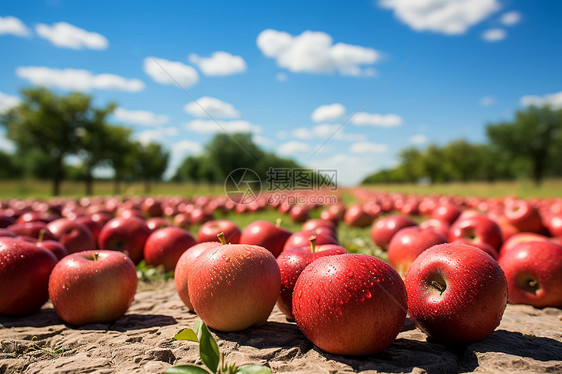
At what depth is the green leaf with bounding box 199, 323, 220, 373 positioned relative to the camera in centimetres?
223

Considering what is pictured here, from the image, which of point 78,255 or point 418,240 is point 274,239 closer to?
point 418,240

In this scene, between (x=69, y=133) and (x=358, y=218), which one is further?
(x=69, y=133)

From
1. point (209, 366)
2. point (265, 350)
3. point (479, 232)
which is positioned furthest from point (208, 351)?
point (479, 232)

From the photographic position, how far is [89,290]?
354 centimetres

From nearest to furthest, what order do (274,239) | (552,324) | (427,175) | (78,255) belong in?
1. (552,324)
2. (78,255)
3. (274,239)
4. (427,175)

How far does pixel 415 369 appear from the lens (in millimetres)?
2434

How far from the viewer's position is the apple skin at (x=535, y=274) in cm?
398

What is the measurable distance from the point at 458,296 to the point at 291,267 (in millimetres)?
1289

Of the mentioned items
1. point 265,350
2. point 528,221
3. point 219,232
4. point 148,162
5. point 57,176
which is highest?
point 148,162

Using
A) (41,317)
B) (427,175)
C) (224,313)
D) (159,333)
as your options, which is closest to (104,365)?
(159,333)

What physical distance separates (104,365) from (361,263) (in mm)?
1863

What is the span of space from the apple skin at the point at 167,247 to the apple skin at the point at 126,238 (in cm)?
29

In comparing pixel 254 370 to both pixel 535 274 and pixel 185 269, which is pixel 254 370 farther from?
pixel 535 274

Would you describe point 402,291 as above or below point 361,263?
below
